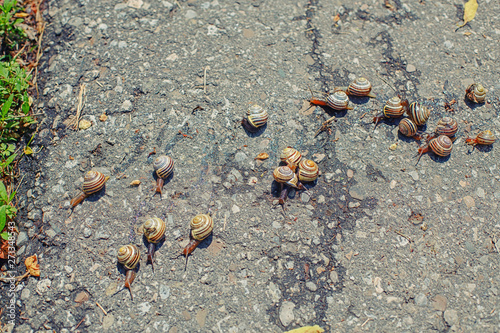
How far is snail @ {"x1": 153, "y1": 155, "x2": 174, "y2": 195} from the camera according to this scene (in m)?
2.84

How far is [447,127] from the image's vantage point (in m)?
3.15

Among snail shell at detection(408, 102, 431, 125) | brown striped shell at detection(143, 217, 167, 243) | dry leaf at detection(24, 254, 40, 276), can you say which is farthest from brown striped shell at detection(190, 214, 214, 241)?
snail shell at detection(408, 102, 431, 125)

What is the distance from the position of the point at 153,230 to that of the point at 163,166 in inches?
22.2

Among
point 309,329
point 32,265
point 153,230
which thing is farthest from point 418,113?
point 32,265

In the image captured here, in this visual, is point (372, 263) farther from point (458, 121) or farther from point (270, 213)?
point (458, 121)

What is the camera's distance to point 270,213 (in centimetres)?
283

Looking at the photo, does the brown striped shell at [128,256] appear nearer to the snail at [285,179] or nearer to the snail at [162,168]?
the snail at [162,168]

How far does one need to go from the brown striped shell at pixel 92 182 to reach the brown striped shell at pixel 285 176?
1534 millimetres

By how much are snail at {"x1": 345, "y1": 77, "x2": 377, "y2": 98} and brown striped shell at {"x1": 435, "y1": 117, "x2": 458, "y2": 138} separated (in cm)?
76

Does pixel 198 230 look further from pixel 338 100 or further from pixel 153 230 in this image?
pixel 338 100

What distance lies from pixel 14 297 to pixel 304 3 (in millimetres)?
4110

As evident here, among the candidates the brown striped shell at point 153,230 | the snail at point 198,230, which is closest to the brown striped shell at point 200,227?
the snail at point 198,230

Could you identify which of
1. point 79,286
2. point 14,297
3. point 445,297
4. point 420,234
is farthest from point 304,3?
point 14,297

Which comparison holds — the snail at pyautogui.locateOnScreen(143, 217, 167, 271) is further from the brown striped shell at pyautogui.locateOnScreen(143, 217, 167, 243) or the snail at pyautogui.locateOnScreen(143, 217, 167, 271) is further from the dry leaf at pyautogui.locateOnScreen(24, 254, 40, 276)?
the dry leaf at pyautogui.locateOnScreen(24, 254, 40, 276)
